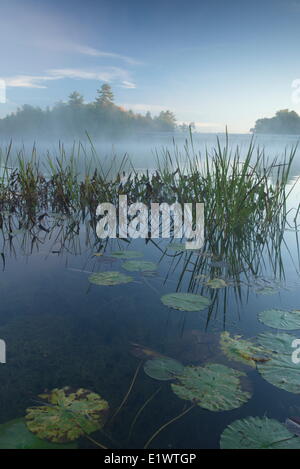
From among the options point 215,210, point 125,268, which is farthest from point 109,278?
point 215,210

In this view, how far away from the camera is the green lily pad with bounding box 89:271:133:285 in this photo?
7.54 feet

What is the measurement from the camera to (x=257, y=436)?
1103mm

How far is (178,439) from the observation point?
112 cm

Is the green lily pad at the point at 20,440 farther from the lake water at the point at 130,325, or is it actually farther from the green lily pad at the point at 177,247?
the green lily pad at the point at 177,247

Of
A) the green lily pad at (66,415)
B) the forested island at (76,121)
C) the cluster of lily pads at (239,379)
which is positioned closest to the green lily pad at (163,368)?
the cluster of lily pads at (239,379)

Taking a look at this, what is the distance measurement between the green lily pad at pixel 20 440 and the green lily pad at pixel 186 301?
97 cm

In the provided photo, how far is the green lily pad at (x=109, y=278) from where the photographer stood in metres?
2.30

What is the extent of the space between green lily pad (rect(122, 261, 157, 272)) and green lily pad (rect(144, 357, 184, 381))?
1093mm

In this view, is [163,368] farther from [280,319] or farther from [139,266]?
[139,266]

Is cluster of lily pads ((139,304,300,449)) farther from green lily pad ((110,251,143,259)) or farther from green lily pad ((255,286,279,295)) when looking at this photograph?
green lily pad ((110,251,143,259))

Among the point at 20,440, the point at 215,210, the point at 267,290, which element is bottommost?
the point at 20,440

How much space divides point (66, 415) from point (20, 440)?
150 millimetres
